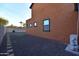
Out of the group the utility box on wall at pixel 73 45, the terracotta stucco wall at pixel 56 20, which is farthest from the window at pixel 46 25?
the utility box on wall at pixel 73 45

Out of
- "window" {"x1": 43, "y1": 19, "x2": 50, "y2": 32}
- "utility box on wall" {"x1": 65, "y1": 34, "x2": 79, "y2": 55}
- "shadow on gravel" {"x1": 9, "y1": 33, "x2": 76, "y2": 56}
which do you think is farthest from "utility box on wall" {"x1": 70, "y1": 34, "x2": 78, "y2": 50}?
"window" {"x1": 43, "y1": 19, "x2": 50, "y2": 32}

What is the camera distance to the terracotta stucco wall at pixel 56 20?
11.9 feet

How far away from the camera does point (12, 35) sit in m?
3.66

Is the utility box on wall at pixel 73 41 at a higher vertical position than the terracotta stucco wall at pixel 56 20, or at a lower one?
lower

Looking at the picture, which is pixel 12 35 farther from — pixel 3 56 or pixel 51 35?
pixel 51 35

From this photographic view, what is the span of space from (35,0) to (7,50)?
2.67ft

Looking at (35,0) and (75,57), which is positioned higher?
(35,0)

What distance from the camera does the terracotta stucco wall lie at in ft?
11.9

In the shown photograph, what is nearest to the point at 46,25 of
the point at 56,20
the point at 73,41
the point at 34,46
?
the point at 56,20

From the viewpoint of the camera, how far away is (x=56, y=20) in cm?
368

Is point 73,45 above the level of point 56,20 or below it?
below

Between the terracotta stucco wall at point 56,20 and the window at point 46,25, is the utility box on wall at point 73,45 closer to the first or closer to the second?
the terracotta stucco wall at point 56,20

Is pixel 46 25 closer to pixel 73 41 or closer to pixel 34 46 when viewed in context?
pixel 34 46

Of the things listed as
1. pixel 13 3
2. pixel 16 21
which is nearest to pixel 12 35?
pixel 16 21
